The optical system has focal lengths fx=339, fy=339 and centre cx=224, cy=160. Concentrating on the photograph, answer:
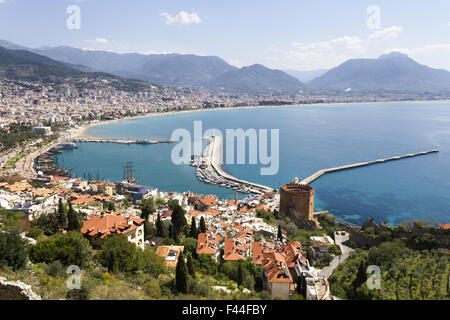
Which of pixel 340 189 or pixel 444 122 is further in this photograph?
pixel 444 122

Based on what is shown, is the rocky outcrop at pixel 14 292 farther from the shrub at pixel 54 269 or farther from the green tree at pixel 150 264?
the green tree at pixel 150 264

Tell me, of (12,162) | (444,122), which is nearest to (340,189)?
(12,162)

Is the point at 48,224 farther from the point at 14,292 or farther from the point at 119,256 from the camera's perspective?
the point at 14,292

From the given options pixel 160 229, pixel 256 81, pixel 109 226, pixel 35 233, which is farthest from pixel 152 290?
pixel 256 81
